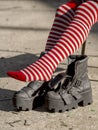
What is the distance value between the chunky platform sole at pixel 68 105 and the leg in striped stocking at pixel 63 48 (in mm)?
139

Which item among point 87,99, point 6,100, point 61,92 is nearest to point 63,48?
point 61,92

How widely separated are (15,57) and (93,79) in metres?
0.76

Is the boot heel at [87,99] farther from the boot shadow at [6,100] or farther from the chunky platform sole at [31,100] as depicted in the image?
the boot shadow at [6,100]

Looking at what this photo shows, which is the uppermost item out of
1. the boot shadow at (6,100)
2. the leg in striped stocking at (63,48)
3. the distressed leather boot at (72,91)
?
the leg in striped stocking at (63,48)

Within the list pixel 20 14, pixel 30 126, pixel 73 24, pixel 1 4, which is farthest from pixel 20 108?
pixel 1 4

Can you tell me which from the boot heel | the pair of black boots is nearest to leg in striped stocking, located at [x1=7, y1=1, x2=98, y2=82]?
the pair of black boots

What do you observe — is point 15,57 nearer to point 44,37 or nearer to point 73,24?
point 44,37

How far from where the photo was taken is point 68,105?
95.7 inches

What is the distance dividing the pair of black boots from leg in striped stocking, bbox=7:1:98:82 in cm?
9

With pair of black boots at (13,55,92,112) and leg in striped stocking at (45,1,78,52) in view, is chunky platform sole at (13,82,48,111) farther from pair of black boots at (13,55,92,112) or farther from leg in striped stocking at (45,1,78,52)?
leg in striped stocking at (45,1,78,52)

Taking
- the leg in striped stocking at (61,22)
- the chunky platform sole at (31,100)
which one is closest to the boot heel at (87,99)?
the chunky platform sole at (31,100)

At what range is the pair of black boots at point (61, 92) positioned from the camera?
2.38 meters

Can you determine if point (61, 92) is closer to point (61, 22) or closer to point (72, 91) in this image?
point (72, 91)

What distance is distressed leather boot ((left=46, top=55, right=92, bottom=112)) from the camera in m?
2.39
